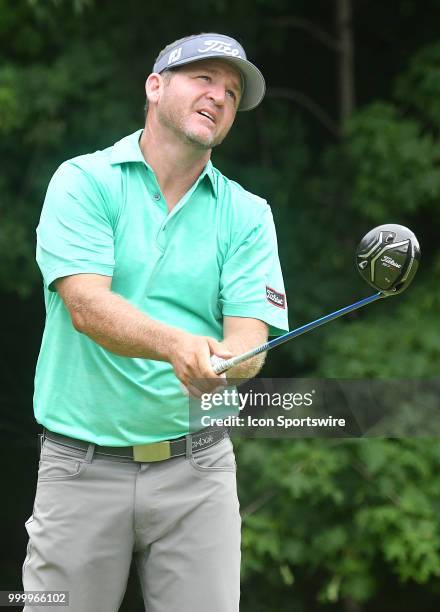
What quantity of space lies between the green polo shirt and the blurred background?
2.22m

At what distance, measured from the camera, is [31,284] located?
5.32 meters

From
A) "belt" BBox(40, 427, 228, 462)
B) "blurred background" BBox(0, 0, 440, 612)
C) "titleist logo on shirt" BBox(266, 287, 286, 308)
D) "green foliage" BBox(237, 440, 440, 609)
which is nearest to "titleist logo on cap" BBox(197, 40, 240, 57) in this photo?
"titleist logo on shirt" BBox(266, 287, 286, 308)

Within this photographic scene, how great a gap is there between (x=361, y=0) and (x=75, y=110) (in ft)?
5.51

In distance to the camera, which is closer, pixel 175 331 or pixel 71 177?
pixel 175 331

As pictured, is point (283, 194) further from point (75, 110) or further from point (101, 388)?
point (101, 388)

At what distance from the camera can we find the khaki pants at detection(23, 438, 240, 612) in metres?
2.54

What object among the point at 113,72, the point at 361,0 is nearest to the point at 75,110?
the point at 113,72

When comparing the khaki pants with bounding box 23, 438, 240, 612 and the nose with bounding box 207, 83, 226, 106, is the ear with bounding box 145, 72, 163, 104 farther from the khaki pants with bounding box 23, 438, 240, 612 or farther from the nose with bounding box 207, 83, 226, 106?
the khaki pants with bounding box 23, 438, 240, 612

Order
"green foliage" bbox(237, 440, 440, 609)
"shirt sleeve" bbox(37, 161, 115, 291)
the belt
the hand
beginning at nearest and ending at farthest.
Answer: the hand
"shirt sleeve" bbox(37, 161, 115, 291)
the belt
"green foliage" bbox(237, 440, 440, 609)

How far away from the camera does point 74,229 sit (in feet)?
8.16

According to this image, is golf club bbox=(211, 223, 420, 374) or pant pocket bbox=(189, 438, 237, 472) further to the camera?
pant pocket bbox=(189, 438, 237, 472)

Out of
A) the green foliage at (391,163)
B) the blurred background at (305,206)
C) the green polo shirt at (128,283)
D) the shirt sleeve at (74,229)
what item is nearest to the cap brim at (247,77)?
the green polo shirt at (128,283)

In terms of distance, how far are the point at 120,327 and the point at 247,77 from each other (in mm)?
755

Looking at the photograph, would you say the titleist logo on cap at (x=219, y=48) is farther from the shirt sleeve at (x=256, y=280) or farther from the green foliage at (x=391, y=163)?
the green foliage at (x=391, y=163)
